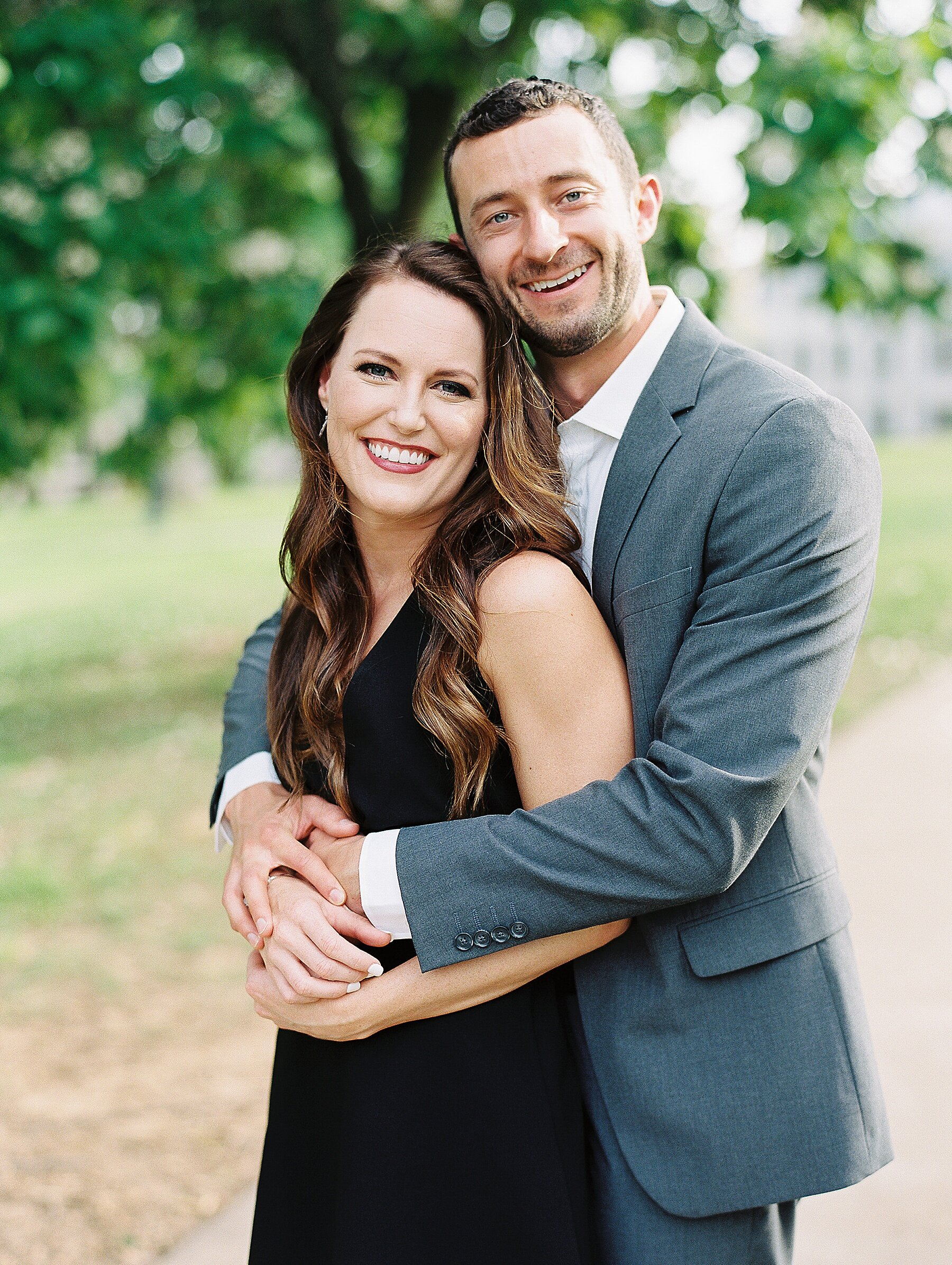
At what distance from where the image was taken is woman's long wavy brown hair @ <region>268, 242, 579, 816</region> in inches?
76.4

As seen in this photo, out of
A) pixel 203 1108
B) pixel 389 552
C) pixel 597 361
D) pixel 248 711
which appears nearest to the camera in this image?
pixel 389 552

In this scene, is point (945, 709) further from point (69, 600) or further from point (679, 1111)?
point (69, 600)

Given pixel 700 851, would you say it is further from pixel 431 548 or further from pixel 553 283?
pixel 553 283

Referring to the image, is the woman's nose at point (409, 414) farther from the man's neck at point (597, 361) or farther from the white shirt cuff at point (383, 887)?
the white shirt cuff at point (383, 887)

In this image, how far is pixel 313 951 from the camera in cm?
187

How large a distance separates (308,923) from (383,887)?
0.49 ft

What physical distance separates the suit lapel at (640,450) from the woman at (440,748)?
0.07 meters

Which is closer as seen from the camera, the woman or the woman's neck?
the woman

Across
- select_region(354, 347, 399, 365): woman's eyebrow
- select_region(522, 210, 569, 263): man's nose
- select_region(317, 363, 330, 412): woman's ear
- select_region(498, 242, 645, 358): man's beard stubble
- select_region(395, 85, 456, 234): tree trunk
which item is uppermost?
select_region(395, 85, 456, 234): tree trunk

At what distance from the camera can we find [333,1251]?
1.94m

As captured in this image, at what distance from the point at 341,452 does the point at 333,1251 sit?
4.51ft

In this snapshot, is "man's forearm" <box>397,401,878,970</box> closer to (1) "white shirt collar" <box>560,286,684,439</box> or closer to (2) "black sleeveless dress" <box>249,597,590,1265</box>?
(2) "black sleeveless dress" <box>249,597,590,1265</box>

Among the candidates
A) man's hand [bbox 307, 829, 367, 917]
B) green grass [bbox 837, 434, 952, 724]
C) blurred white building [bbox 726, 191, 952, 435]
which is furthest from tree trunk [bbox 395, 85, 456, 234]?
blurred white building [bbox 726, 191, 952, 435]

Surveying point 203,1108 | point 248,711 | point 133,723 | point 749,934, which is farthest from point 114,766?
point 749,934
